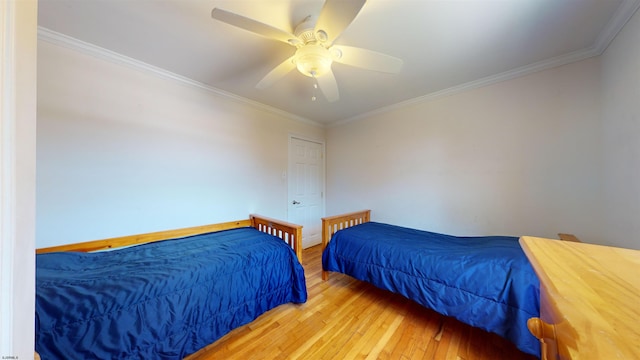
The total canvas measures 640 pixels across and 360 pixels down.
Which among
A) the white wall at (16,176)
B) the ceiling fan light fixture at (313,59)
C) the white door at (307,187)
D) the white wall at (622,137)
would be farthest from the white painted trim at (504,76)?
the white wall at (16,176)

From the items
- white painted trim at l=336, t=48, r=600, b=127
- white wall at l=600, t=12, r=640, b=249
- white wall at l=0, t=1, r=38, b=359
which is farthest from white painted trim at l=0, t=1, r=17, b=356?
white painted trim at l=336, t=48, r=600, b=127

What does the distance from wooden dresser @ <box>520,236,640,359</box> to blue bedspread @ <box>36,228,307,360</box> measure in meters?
1.64

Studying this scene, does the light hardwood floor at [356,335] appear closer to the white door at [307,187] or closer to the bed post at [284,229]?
the bed post at [284,229]

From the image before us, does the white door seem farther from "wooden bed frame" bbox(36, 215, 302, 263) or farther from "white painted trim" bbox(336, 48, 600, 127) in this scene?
"white painted trim" bbox(336, 48, 600, 127)

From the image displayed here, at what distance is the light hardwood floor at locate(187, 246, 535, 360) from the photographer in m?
1.40

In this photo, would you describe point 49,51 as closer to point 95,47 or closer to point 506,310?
point 95,47

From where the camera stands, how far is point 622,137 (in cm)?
140

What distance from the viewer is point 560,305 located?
1.26 ft

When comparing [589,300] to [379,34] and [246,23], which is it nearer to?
[246,23]

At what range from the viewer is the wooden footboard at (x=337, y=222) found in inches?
96.5

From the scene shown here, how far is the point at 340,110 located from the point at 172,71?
6.92 feet

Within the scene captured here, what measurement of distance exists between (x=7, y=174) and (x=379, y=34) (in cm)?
191

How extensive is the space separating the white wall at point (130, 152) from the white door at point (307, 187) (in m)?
0.72

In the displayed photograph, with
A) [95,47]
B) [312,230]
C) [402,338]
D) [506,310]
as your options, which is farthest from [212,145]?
[506,310]
